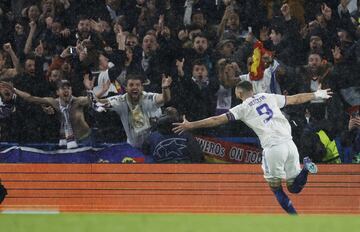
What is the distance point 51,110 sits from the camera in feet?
36.5

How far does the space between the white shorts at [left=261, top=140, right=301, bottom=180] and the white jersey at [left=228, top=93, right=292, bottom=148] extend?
70 mm

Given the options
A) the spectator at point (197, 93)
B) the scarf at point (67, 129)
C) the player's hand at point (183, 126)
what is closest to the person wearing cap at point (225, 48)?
the spectator at point (197, 93)

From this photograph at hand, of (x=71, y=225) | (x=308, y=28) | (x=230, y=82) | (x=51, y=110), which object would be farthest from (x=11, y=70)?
(x=71, y=225)

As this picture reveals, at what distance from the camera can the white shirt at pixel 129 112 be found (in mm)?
11000

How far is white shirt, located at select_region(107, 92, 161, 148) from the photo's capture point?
11.0 meters

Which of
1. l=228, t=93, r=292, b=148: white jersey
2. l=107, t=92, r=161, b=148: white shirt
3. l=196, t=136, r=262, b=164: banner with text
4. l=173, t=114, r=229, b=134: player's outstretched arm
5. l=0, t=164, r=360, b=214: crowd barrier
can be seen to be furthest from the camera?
l=107, t=92, r=161, b=148: white shirt

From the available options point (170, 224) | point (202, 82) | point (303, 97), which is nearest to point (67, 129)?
point (202, 82)

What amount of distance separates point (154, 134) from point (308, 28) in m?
2.32

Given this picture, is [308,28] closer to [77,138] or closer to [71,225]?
[77,138]

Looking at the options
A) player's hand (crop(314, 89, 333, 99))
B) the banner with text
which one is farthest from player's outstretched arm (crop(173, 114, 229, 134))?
player's hand (crop(314, 89, 333, 99))

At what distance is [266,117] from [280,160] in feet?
1.74

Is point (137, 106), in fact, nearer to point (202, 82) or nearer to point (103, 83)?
point (103, 83)

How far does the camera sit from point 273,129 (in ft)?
34.8

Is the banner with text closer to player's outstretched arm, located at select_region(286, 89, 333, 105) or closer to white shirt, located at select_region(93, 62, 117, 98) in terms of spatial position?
player's outstretched arm, located at select_region(286, 89, 333, 105)
